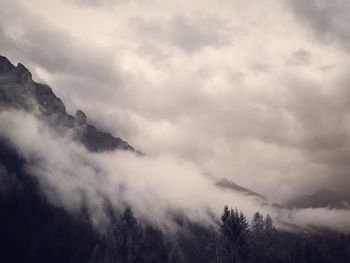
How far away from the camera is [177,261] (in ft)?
467

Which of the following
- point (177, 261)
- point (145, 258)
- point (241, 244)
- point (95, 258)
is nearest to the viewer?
point (241, 244)

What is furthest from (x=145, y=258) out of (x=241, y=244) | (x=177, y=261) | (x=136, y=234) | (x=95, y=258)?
(x=95, y=258)

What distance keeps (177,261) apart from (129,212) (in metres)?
51.2

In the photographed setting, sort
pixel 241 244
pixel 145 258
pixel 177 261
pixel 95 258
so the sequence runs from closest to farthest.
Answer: pixel 241 244, pixel 145 258, pixel 177 261, pixel 95 258

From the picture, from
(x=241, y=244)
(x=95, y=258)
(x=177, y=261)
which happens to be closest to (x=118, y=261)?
(x=241, y=244)

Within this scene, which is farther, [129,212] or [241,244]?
[129,212]

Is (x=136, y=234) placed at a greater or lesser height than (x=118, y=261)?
greater

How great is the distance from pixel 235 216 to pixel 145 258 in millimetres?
23122

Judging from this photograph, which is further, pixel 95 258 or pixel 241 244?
pixel 95 258

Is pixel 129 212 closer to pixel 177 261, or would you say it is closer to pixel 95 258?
pixel 177 261

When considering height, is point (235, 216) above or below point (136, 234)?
above

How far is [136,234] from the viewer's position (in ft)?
308

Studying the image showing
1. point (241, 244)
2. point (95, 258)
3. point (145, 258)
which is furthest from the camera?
point (95, 258)

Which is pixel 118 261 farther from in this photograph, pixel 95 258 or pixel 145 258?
pixel 95 258
